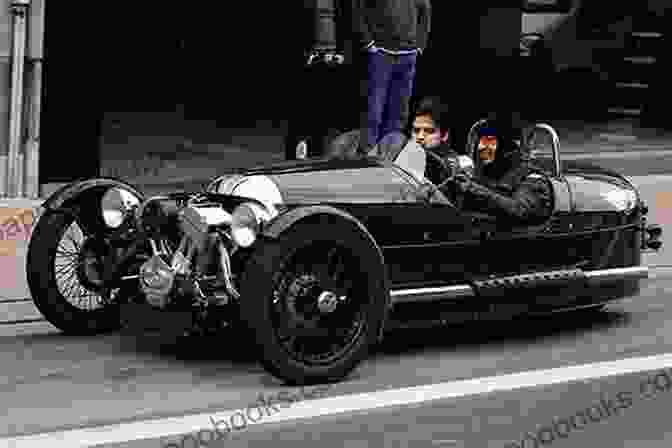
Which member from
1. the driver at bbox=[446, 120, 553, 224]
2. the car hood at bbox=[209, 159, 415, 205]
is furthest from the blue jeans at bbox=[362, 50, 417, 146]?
the car hood at bbox=[209, 159, 415, 205]

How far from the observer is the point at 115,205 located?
852 cm

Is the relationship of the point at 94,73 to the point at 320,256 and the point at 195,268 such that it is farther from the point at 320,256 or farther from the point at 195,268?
the point at 320,256

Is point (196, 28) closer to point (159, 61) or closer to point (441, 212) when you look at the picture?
point (159, 61)

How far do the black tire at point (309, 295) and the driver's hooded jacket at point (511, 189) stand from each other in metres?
1.17

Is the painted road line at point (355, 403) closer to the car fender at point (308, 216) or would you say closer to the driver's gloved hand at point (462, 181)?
the car fender at point (308, 216)

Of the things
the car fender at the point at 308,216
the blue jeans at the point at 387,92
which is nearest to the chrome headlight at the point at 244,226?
the car fender at the point at 308,216

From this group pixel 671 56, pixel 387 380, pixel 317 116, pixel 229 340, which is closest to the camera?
pixel 387 380

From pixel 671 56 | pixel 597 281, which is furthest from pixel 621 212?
pixel 671 56

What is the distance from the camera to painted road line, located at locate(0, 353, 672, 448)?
6742 mm

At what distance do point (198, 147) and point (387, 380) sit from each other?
470 centimetres

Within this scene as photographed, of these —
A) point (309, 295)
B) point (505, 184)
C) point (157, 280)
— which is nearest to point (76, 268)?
point (157, 280)

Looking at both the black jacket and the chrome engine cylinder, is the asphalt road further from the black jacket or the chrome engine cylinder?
the black jacket

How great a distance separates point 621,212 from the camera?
9.52m

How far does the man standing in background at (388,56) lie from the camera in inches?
449
